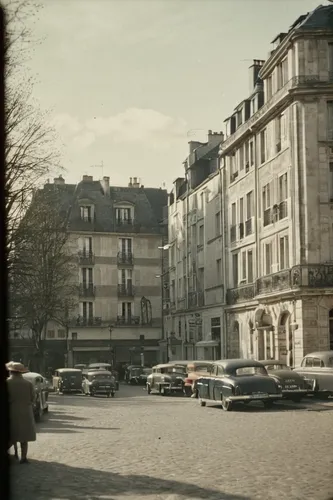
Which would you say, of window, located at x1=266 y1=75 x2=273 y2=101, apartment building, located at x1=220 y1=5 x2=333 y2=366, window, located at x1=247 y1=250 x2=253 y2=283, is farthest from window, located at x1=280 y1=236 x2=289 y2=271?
window, located at x1=266 y1=75 x2=273 y2=101

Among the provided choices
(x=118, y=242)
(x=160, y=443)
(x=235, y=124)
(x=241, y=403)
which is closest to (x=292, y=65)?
(x=235, y=124)

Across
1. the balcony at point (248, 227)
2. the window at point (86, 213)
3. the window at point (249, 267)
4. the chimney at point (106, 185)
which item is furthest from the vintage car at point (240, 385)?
the chimney at point (106, 185)

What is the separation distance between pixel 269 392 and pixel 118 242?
47.9 meters

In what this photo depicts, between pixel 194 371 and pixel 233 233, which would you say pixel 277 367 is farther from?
pixel 233 233

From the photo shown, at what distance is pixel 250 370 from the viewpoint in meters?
25.7

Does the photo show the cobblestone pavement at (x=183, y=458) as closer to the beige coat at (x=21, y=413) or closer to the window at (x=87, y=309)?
the beige coat at (x=21, y=413)

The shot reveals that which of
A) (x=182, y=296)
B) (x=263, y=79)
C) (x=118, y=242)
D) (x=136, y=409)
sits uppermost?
(x=263, y=79)

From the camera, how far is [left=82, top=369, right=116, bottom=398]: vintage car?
3872cm

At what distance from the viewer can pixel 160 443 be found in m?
16.1

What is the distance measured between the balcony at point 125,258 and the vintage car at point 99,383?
3125 cm

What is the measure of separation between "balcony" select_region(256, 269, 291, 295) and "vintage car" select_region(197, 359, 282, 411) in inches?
446

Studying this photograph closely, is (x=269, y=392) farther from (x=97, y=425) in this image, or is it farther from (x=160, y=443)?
(x=160, y=443)

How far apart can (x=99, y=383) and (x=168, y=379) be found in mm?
4112

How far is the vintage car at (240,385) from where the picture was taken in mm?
24453
